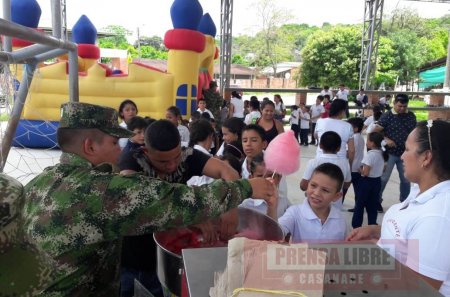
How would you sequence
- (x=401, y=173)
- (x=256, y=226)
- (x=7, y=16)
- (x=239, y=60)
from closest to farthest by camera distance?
(x=256, y=226), (x=7, y=16), (x=401, y=173), (x=239, y=60)

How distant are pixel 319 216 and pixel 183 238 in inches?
33.4

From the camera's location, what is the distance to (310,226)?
1987 mm

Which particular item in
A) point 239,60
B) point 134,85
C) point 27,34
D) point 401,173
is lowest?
point 401,173

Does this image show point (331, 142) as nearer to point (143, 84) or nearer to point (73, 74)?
point (73, 74)

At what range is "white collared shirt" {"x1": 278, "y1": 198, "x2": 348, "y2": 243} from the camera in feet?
6.48

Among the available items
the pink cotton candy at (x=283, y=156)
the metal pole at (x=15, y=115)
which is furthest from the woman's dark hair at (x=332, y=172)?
the metal pole at (x=15, y=115)

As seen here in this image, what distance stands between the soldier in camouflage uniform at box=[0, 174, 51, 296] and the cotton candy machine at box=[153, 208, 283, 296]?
560mm

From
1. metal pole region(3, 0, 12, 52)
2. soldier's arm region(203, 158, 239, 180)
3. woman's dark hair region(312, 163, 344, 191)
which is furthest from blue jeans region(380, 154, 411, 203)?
metal pole region(3, 0, 12, 52)

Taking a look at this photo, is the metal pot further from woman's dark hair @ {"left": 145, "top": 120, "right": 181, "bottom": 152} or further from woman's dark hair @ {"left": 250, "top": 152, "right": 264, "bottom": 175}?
woman's dark hair @ {"left": 250, "top": 152, "right": 264, "bottom": 175}

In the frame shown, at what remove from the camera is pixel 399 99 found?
14.3 feet

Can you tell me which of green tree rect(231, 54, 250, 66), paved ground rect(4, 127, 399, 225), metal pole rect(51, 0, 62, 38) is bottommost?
paved ground rect(4, 127, 399, 225)

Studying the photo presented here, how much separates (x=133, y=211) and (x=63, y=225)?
8.5 inches

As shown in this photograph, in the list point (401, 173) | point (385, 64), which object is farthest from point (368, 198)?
point (385, 64)

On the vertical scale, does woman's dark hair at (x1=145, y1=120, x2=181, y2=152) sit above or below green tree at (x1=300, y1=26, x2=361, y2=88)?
below
